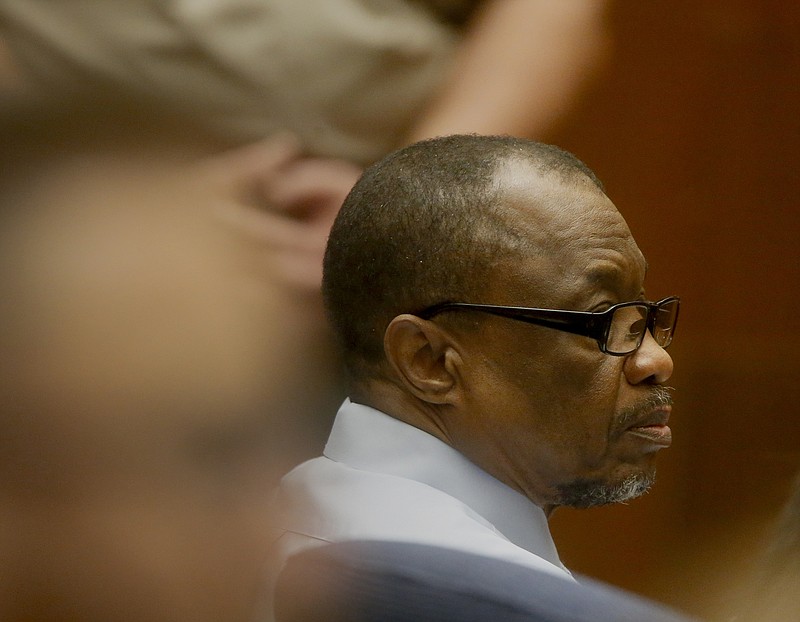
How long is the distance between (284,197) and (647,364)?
33.1 inches

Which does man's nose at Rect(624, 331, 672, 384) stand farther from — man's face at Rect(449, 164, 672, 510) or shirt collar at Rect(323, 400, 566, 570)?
shirt collar at Rect(323, 400, 566, 570)

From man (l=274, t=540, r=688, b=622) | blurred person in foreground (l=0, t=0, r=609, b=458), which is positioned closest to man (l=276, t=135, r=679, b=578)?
man (l=274, t=540, r=688, b=622)

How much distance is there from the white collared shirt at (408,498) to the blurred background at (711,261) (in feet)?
0.86

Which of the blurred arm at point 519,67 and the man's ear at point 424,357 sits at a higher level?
the blurred arm at point 519,67

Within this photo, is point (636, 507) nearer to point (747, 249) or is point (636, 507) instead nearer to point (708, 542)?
point (708, 542)

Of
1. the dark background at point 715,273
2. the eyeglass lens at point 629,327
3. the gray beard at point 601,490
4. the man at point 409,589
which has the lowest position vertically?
the man at point 409,589

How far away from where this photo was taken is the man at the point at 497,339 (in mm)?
1324

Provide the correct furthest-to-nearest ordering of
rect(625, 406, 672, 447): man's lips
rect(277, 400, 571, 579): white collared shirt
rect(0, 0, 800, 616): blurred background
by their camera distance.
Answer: rect(0, 0, 800, 616): blurred background < rect(625, 406, 672, 447): man's lips < rect(277, 400, 571, 579): white collared shirt

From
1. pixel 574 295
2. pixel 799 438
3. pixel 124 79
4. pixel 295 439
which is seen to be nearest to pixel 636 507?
pixel 799 438

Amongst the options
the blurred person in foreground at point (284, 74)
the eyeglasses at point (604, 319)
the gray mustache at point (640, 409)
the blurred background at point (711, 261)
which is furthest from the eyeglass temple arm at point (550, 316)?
the blurred person in foreground at point (284, 74)

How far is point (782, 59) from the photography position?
1.87 metres

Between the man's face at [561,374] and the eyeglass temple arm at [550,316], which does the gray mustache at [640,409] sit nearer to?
the man's face at [561,374]

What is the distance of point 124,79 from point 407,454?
81 cm

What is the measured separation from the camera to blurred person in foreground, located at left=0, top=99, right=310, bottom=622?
0.59 m
